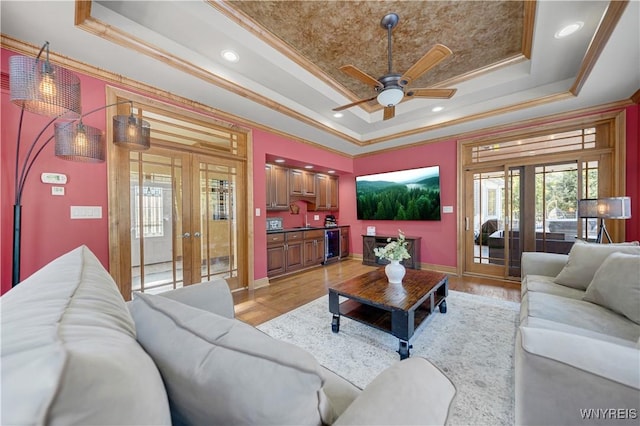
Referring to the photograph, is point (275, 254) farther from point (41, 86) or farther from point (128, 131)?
point (41, 86)

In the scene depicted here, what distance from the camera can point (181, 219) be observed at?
3.23m

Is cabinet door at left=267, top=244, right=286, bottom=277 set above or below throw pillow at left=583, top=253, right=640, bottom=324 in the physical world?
below

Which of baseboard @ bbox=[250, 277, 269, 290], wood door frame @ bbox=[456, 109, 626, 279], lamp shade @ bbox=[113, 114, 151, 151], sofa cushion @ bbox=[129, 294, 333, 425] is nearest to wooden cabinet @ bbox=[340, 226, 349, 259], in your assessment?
baseboard @ bbox=[250, 277, 269, 290]

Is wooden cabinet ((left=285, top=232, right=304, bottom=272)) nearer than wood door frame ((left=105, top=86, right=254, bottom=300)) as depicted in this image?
No

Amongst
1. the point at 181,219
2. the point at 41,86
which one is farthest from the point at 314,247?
the point at 41,86

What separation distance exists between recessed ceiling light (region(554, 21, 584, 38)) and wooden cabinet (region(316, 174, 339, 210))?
4.41 m

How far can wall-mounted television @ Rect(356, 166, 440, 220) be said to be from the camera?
4.90m

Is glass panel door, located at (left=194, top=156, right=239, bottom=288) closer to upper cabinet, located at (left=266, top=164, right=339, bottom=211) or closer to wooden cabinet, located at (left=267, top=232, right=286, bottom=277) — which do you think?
wooden cabinet, located at (left=267, top=232, right=286, bottom=277)

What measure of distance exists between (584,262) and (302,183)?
4.52m

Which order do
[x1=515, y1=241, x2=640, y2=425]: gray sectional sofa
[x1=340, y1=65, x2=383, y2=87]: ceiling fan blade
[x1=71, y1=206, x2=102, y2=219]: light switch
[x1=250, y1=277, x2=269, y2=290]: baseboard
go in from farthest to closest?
[x1=250, y1=277, x2=269, y2=290]: baseboard → [x1=71, y1=206, x2=102, y2=219]: light switch → [x1=340, y1=65, x2=383, y2=87]: ceiling fan blade → [x1=515, y1=241, x2=640, y2=425]: gray sectional sofa

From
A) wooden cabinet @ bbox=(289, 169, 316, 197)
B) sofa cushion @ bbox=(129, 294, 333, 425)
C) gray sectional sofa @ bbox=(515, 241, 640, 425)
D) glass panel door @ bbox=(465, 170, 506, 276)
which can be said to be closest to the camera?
sofa cushion @ bbox=(129, 294, 333, 425)

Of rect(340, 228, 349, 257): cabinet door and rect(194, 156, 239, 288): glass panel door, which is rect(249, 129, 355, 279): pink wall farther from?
rect(340, 228, 349, 257): cabinet door

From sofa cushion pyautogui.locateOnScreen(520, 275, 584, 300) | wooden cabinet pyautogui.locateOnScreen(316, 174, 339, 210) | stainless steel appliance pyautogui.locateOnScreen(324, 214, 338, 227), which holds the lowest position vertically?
sofa cushion pyautogui.locateOnScreen(520, 275, 584, 300)

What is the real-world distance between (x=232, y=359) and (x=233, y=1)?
275cm
